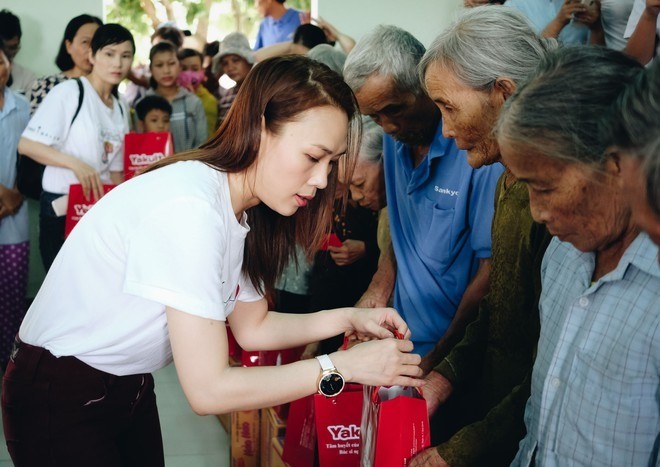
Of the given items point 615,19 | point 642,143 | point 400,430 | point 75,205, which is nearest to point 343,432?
point 400,430

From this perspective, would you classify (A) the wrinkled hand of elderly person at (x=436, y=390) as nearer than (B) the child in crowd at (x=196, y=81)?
Yes

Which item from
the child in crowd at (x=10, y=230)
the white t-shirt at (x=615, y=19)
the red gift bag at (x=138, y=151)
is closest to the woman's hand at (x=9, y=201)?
the child in crowd at (x=10, y=230)

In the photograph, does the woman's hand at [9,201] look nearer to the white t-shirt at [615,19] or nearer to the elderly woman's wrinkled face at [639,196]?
the white t-shirt at [615,19]

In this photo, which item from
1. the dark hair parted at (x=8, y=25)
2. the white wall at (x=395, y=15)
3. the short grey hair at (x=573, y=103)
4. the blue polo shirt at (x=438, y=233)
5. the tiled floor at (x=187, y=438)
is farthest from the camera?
the white wall at (x=395, y=15)

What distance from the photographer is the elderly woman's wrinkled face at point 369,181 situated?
2.57 metres

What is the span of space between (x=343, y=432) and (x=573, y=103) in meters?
1.17

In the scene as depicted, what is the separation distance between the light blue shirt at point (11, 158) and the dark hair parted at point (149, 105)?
0.89 m

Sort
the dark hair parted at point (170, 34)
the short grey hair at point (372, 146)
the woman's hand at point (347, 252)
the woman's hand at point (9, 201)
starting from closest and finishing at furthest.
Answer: the short grey hair at point (372, 146), the woman's hand at point (347, 252), the woman's hand at point (9, 201), the dark hair parted at point (170, 34)

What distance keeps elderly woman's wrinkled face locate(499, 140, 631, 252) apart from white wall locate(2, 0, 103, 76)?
5.42 meters

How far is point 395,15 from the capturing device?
643 centimetres

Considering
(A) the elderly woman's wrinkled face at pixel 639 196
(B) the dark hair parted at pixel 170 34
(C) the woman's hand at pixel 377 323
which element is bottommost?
(C) the woman's hand at pixel 377 323

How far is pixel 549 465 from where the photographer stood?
1194 mm

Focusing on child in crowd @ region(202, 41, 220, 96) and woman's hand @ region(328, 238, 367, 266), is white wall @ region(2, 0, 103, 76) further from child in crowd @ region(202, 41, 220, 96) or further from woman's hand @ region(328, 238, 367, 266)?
woman's hand @ region(328, 238, 367, 266)

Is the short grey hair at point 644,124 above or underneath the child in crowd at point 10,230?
above
